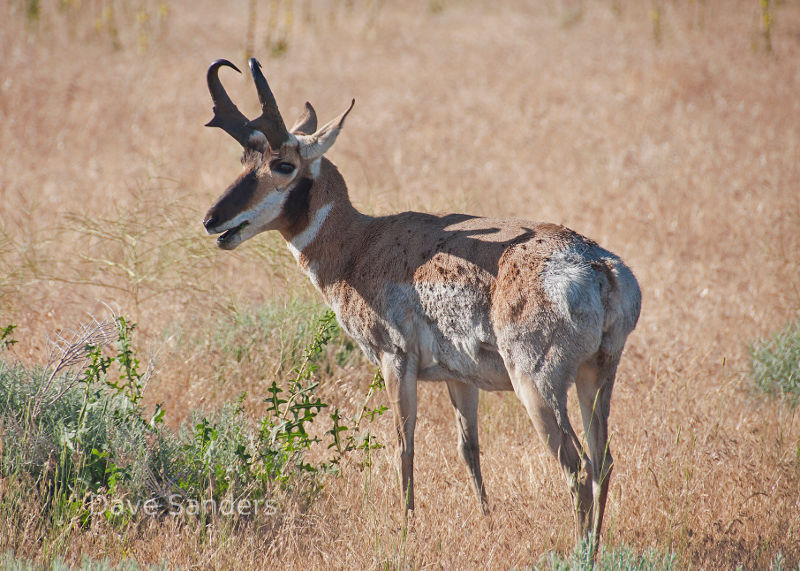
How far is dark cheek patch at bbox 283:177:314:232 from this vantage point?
18.0 feet

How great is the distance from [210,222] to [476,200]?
5.14 metres

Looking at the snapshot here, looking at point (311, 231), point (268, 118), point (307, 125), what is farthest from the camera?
point (307, 125)

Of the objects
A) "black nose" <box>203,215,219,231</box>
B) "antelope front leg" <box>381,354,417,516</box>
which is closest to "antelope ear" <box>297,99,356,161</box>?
"black nose" <box>203,215,219,231</box>

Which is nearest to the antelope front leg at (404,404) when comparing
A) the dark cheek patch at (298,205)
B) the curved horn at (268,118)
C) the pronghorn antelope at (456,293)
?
the pronghorn antelope at (456,293)

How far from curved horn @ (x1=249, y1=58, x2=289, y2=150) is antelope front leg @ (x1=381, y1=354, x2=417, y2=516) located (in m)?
1.62

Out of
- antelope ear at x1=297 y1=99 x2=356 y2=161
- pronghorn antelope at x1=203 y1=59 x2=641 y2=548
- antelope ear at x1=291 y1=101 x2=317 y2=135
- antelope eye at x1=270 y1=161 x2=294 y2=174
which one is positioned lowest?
pronghorn antelope at x1=203 y1=59 x2=641 y2=548

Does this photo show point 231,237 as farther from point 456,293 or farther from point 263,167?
point 456,293

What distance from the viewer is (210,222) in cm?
518

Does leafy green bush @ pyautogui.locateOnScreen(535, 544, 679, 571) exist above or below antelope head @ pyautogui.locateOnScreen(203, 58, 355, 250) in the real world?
below

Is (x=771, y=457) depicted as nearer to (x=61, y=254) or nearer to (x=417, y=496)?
(x=417, y=496)

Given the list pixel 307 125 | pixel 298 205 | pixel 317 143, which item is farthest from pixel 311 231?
pixel 307 125

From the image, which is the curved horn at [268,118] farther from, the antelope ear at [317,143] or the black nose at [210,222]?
the black nose at [210,222]

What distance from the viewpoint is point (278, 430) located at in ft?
16.5

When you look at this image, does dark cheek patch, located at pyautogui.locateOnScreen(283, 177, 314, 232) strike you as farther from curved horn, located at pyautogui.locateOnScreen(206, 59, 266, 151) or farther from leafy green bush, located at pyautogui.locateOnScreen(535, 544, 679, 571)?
leafy green bush, located at pyautogui.locateOnScreen(535, 544, 679, 571)
